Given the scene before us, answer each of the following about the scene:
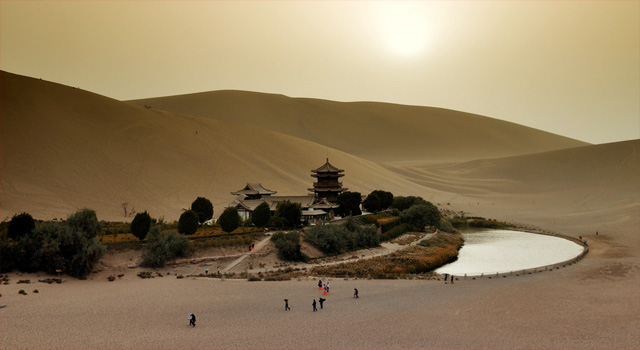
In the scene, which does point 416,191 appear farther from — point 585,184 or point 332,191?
point 332,191

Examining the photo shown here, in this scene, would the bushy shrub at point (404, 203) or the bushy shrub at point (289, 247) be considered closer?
the bushy shrub at point (289, 247)

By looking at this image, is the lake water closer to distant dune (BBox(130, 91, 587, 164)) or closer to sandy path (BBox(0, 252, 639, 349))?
sandy path (BBox(0, 252, 639, 349))

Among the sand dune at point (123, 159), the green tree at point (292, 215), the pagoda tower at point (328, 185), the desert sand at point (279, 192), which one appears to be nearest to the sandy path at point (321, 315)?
the desert sand at point (279, 192)

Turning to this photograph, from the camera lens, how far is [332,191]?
5112 centimetres

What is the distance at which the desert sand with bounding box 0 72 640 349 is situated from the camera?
58.5 feet

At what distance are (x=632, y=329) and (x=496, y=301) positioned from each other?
5324mm

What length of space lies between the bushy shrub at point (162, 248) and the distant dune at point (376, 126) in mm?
115667

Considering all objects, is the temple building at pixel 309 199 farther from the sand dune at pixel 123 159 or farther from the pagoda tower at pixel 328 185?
the sand dune at pixel 123 159

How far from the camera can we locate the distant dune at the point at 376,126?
158250 mm

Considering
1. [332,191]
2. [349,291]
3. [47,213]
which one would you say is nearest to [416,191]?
[332,191]

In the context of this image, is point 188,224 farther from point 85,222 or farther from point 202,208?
point 85,222

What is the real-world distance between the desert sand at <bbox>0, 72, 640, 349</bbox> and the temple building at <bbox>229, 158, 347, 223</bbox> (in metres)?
5.57

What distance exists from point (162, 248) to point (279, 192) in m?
37.3

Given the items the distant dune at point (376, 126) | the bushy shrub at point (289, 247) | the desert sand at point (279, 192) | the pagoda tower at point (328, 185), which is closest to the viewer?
the desert sand at point (279, 192)
